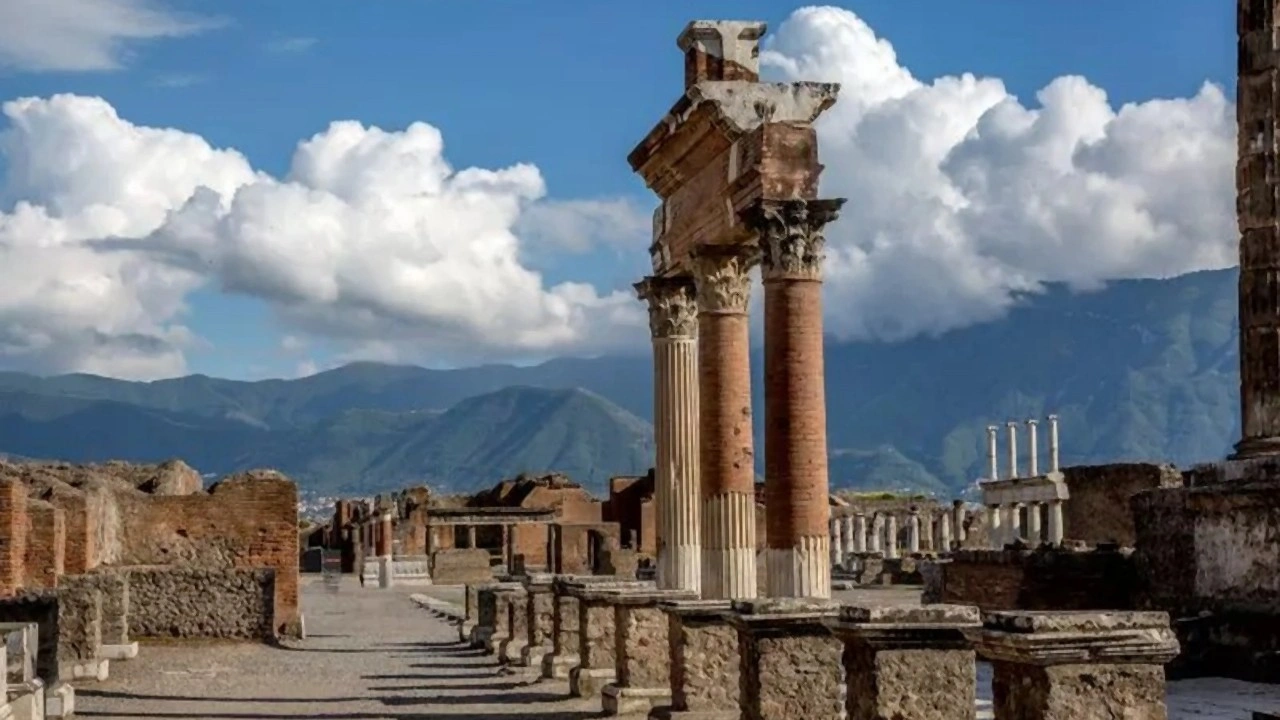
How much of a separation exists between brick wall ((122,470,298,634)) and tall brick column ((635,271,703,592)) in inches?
416

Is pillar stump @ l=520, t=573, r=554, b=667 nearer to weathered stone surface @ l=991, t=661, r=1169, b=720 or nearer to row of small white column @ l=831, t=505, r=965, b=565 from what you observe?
weathered stone surface @ l=991, t=661, r=1169, b=720

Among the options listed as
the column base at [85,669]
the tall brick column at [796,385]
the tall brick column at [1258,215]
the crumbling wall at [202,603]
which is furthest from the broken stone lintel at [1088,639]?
the crumbling wall at [202,603]

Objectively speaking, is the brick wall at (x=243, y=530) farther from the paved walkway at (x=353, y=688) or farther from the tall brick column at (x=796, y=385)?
the tall brick column at (x=796, y=385)

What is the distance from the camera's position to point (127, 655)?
24.4 metres

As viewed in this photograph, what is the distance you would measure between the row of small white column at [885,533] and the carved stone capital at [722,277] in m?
38.4

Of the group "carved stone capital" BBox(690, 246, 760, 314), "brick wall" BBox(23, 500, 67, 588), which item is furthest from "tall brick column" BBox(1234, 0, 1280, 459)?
"brick wall" BBox(23, 500, 67, 588)

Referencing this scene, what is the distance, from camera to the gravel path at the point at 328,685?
18656 millimetres

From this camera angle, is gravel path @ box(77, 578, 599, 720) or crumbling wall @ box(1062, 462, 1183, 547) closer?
gravel path @ box(77, 578, 599, 720)

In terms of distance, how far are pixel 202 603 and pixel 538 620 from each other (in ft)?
19.1

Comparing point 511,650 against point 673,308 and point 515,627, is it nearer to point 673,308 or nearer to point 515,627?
point 515,627

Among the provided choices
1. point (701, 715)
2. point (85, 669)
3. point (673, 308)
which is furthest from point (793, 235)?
point (85, 669)

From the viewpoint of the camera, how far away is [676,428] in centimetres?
2075

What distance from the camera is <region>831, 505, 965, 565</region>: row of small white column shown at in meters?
58.8

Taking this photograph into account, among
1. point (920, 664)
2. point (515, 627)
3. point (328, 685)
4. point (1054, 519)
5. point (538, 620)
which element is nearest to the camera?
point (920, 664)
